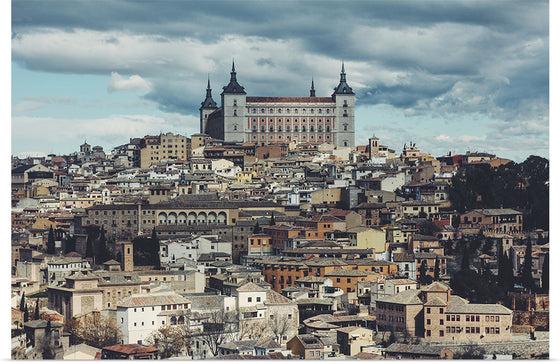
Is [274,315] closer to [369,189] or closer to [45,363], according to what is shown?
[45,363]

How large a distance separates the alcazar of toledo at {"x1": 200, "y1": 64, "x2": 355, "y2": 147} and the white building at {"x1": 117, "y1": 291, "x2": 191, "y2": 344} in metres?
64.3

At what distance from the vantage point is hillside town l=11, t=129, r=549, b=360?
40500mm

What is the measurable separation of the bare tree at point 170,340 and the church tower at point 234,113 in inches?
2586

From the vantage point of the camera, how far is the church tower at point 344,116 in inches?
4286

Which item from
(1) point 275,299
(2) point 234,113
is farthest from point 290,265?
(2) point 234,113

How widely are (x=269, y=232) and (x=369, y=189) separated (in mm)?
12671

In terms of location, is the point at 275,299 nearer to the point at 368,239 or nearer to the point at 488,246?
the point at 368,239

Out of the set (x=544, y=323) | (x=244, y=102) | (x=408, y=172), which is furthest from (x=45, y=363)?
(x=244, y=102)

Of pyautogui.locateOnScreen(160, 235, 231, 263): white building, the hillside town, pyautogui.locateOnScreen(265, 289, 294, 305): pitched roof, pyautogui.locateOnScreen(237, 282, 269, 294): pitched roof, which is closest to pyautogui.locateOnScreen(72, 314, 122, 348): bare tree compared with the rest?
the hillside town

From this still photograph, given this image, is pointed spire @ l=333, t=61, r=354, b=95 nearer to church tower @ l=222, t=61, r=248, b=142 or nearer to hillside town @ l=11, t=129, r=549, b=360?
church tower @ l=222, t=61, r=248, b=142

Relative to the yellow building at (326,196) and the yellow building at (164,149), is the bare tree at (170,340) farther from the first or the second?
the yellow building at (164,149)

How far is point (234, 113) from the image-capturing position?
10675 centimetres

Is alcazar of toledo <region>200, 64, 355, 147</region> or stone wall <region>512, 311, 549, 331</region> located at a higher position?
alcazar of toledo <region>200, 64, 355, 147</region>

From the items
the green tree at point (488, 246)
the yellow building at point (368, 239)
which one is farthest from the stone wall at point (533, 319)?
the yellow building at point (368, 239)
